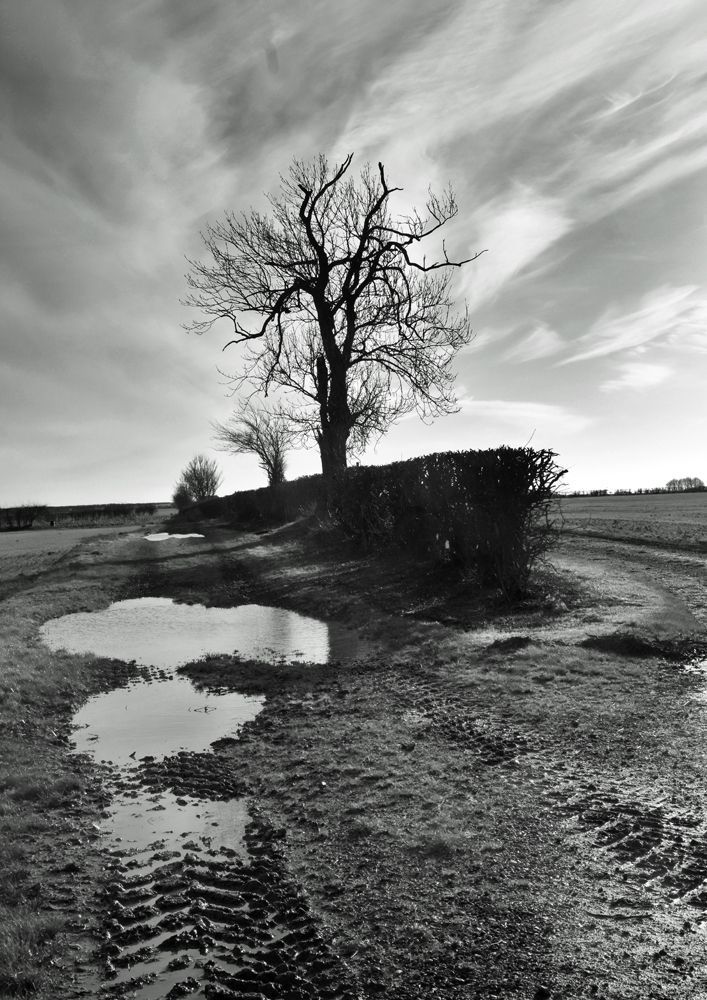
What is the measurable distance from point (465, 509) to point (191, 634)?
478 centimetres

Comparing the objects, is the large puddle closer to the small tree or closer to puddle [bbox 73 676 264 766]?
puddle [bbox 73 676 264 766]

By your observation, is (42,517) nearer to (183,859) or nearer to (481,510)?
(481,510)

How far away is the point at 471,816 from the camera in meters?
4.04

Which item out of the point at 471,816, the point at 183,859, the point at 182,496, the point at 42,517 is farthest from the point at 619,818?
the point at 182,496

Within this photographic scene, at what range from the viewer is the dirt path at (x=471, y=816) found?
286cm

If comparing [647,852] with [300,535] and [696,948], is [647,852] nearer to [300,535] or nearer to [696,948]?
[696,948]

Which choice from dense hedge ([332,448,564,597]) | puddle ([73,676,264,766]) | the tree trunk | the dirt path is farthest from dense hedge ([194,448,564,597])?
the tree trunk

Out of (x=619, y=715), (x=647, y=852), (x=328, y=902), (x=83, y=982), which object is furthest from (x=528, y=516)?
(x=83, y=982)

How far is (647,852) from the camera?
11.8ft

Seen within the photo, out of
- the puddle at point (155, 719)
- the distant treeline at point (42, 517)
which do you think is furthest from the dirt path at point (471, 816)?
the distant treeline at point (42, 517)

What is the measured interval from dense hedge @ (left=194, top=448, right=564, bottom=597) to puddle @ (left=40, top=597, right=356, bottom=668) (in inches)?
106

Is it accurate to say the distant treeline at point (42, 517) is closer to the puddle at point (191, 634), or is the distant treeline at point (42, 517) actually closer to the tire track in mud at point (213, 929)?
the puddle at point (191, 634)

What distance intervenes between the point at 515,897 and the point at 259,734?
282cm

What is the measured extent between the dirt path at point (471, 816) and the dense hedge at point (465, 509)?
202cm
